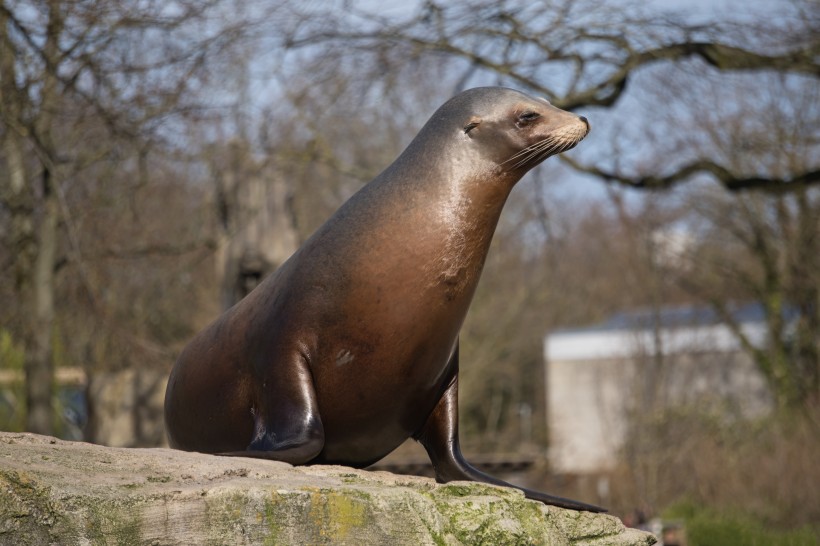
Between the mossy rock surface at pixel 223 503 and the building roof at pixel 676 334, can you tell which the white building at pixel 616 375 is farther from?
the mossy rock surface at pixel 223 503

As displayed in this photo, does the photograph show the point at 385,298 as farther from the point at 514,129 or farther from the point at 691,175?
the point at 691,175

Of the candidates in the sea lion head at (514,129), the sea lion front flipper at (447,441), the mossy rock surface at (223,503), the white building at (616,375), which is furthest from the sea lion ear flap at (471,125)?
the white building at (616,375)

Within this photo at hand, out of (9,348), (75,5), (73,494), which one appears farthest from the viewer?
(9,348)

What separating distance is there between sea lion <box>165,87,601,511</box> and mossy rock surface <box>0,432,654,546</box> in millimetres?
376

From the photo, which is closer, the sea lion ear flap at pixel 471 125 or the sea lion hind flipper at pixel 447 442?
the sea lion ear flap at pixel 471 125

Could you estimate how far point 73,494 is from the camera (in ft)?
10.2

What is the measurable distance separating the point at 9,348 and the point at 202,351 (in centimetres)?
1035

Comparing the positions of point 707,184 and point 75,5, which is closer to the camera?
point 75,5

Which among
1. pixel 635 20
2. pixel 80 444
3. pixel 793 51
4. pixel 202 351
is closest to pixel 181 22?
pixel 635 20

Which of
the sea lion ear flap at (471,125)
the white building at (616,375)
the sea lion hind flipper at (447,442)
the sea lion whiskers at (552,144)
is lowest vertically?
the white building at (616,375)

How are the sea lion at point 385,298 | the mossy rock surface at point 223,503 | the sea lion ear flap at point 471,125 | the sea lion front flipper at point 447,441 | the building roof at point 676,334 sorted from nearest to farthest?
1. the mossy rock surface at point 223,503
2. the sea lion at point 385,298
3. the sea lion ear flap at point 471,125
4. the sea lion front flipper at point 447,441
5. the building roof at point 676,334

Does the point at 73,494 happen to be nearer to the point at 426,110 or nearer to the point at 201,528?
the point at 201,528

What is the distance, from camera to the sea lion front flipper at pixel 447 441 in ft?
14.9

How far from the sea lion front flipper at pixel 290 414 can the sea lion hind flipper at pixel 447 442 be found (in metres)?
0.62
